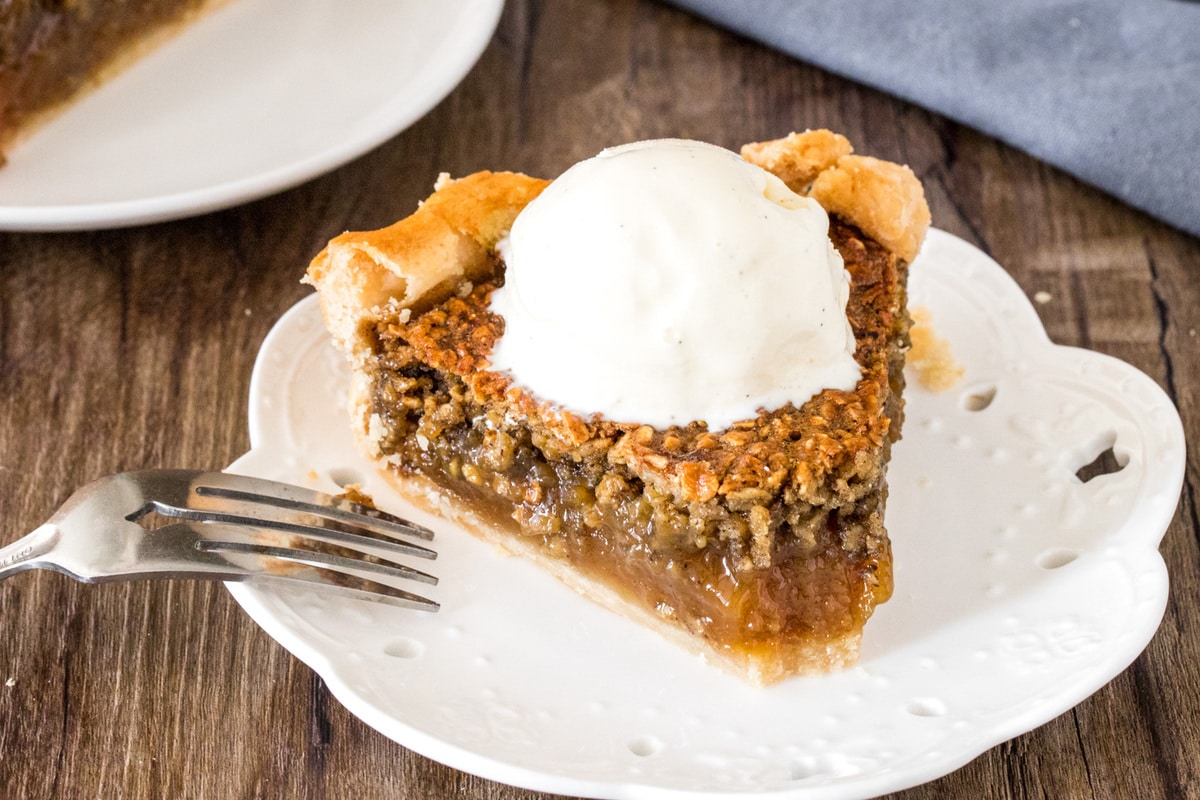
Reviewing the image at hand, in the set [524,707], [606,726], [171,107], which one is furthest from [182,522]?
[171,107]

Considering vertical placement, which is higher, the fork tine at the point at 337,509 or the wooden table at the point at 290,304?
the fork tine at the point at 337,509

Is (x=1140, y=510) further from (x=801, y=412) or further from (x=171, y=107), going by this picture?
(x=171, y=107)

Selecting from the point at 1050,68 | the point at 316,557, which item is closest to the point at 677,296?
the point at 316,557

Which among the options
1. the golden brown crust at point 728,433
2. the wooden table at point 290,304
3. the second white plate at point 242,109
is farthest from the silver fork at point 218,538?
the second white plate at point 242,109

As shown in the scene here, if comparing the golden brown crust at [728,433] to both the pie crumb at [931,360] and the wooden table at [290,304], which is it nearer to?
the pie crumb at [931,360]

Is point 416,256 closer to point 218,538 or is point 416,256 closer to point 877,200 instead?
point 218,538

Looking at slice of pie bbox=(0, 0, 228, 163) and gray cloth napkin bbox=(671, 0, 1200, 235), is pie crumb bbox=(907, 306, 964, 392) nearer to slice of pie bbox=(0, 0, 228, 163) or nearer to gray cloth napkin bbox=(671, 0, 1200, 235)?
gray cloth napkin bbox=(671, 0, 1200, 235)

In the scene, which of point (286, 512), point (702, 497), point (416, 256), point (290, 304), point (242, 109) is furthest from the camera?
point (242, 109)
